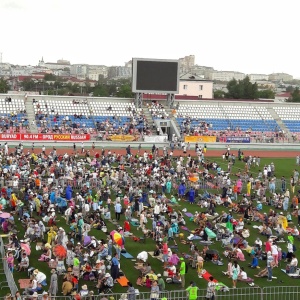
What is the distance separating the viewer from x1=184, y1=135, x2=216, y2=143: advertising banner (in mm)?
52094

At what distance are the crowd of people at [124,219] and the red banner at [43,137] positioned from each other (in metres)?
11.3

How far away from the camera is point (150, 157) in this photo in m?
39.8

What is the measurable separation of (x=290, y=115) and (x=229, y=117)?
8088mm

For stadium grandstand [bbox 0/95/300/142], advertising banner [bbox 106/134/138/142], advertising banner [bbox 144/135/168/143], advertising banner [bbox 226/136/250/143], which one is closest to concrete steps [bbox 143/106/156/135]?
stadium grandstand [bbox 0/95/300/142]

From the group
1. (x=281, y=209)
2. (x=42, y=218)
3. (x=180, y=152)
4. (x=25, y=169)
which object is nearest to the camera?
(x=42, y=218)

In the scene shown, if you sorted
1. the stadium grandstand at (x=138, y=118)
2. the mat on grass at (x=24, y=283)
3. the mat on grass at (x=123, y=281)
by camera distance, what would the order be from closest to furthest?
the mat on grass at (x=24, y=283), the mat on grass at (x=123, y=281), the stadium grandstand at (x=138, y=118)

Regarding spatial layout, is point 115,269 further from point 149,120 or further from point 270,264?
point 149,120

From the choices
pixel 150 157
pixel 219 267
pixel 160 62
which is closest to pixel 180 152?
pixel 150 157

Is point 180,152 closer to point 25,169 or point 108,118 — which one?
point 108,118

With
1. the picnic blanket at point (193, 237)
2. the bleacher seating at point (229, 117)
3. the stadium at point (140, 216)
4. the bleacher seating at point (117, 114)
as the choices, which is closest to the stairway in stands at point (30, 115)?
the stadium at point (140, 216)

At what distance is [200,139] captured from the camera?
5259 centimetres

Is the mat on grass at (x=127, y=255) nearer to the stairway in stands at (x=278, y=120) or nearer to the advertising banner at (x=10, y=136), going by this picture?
the advertising banner at (x=10, y=136)

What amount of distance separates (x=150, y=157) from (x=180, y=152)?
26.0ft

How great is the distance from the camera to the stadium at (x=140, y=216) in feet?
54.2
